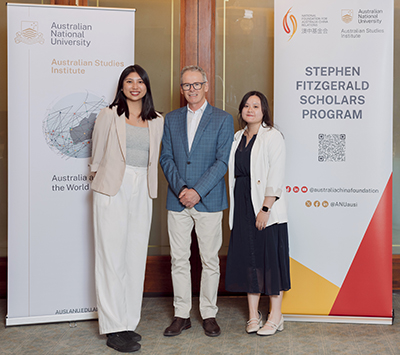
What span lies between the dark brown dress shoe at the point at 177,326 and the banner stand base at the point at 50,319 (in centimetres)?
61

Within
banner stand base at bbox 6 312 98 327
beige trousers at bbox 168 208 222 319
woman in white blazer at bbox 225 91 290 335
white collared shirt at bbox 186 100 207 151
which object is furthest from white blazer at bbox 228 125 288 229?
banner stand base at bbox 6 312 98 327

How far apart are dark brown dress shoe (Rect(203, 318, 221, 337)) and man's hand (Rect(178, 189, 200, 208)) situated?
0.81m

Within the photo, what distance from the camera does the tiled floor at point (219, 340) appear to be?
2666 millimetres

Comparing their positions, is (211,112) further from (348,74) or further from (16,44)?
(16,44)

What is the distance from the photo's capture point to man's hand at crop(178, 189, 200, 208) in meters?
2.77

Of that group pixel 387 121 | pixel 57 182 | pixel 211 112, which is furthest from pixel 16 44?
pixel 387 121

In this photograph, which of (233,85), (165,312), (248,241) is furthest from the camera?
(233,85)

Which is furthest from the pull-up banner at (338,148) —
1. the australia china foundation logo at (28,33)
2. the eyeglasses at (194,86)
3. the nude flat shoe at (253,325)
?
the australia china foundation logo at (28,33)

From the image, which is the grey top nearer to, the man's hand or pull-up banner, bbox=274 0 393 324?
the man's hand

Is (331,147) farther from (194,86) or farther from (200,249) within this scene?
(200,249)

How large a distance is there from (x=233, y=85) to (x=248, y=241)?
1.50 m

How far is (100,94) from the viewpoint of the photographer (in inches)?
121

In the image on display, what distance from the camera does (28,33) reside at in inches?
117

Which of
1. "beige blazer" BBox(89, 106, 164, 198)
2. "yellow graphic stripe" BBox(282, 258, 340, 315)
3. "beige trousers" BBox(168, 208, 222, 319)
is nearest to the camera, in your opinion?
"beige blazer" BBox(89, 106, 164, 198)
